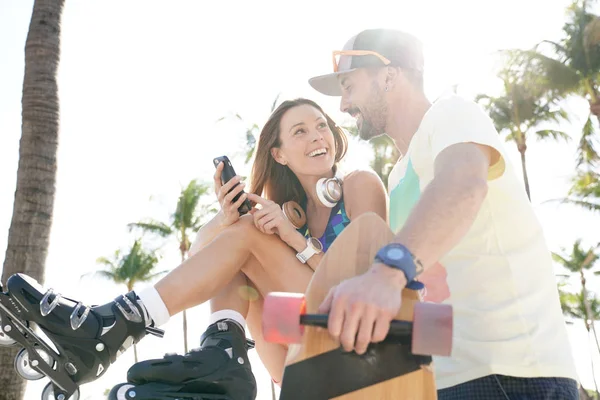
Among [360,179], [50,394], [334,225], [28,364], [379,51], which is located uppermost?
[379,51]

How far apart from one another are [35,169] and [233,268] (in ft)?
14.2

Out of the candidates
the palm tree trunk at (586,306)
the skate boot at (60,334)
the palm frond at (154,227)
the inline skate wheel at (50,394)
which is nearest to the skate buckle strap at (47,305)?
the skate boot at (60,334)

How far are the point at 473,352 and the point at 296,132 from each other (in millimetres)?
2142

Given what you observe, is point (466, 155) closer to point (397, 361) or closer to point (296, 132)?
point (397, 361)

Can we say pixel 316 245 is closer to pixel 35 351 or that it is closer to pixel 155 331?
pixel 155 331

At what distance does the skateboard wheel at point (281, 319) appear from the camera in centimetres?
130

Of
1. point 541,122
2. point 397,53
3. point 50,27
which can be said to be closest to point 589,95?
point 541,122

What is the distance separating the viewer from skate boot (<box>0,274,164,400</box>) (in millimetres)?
2387

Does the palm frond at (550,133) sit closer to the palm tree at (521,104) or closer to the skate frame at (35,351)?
the palm tree at (521,104)

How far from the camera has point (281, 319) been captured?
4.27 ft

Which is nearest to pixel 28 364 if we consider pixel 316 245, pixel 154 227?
pixel 316 245

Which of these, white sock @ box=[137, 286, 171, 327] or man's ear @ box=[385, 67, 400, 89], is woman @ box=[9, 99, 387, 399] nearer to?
white sock @ box=[137, 286, 171, 327]

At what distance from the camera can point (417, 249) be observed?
4.74 feet

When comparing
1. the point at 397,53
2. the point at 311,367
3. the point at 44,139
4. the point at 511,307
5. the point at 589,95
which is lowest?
the point at 311,367
